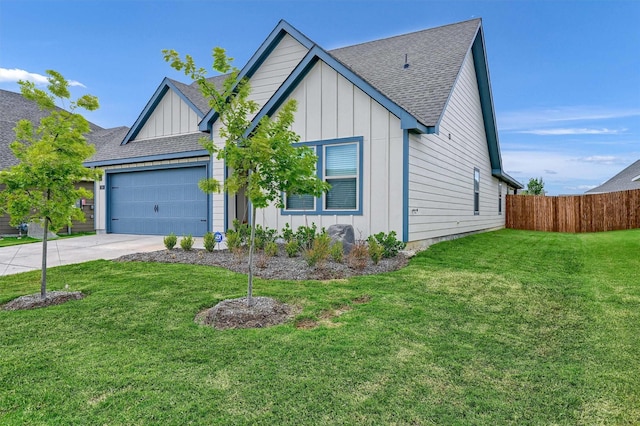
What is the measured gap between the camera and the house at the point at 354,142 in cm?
836

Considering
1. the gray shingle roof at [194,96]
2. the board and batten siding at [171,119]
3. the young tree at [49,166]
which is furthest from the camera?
the board and batten siding at [171,119]

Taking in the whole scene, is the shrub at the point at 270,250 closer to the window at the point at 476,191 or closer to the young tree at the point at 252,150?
the young tree at the point at 252,150

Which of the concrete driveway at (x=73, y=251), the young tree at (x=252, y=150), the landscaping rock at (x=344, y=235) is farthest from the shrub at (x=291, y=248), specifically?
the young tree at (x=252, y=150)

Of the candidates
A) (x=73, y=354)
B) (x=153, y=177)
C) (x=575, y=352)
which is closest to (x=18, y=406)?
(x=73, y=354)

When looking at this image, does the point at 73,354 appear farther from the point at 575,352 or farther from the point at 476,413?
the point at 575,352

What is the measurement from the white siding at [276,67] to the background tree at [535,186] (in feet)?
129

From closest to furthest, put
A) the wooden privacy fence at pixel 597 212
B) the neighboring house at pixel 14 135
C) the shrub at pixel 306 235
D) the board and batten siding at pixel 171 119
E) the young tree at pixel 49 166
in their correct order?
1. the young tree at pixel 49 166
2. the shrub at pixel 306 235
3. the board and batten siding at pixel 171 119
4. the neighboring house at pixel 14 135
5. the wooden privacy fence at pixel 597 212

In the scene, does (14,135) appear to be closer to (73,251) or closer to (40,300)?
(73,251)

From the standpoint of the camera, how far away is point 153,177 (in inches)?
492

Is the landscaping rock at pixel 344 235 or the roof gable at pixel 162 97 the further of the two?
the roof gable at pixel 162 97

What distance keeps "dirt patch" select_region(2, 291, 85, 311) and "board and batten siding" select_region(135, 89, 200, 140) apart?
340 inches

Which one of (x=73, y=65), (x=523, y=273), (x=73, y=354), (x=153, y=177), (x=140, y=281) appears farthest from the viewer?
(x=73, y=65)

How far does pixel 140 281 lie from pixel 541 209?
18.0 m

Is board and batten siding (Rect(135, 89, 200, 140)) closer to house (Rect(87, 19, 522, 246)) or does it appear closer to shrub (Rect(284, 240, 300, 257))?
house (Rect(87, 19, 522, 246))
